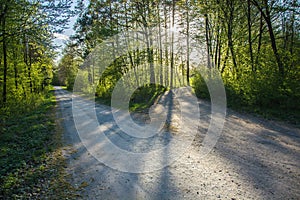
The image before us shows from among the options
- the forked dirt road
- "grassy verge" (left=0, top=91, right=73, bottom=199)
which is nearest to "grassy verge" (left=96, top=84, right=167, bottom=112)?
"grassy verge" (left=0, top=91, right=73, bottom=199)

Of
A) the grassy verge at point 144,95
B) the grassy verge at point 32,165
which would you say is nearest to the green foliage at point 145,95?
the grassy verge at point 144,95

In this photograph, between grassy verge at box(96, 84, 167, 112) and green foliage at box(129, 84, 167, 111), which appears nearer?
green foliage at box(129, 84, 167, 111)

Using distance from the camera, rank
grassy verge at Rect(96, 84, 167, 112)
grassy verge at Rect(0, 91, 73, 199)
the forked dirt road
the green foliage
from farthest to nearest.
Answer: grassy verge at Rect(96, 84, 167, 112) < the green foliage < grassy verge at Rect(0, 91, 73, 199) < the forked dirt road

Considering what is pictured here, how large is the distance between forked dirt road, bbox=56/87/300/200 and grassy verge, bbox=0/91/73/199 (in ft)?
0.95

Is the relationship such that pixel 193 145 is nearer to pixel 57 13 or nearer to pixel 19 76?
pixel 57 13

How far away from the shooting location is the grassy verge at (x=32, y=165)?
141 inches

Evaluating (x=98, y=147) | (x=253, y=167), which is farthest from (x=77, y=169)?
(x=253, y=167)

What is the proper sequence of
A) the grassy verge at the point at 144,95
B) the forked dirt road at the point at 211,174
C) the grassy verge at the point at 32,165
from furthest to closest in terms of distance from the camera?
1. the grassy verge at the point at 144,95
2. the grassy verge at the point at 32,165
3. the forked dirt road at the point at 211,174

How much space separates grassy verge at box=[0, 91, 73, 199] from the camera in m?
3.58

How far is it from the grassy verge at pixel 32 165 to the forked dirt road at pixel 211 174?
0.29 meters

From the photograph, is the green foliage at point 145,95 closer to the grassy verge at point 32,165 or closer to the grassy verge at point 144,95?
the grassy verge at point 144,95

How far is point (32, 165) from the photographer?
15.3 feet

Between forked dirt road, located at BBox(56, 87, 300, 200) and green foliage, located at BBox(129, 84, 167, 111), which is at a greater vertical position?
green foliage, located at BBox(129, 84, 167, 111)

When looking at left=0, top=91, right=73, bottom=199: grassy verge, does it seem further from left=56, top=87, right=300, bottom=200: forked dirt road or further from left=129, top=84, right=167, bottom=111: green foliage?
left=129, top=84, right=167, bottom=111: green foliage
